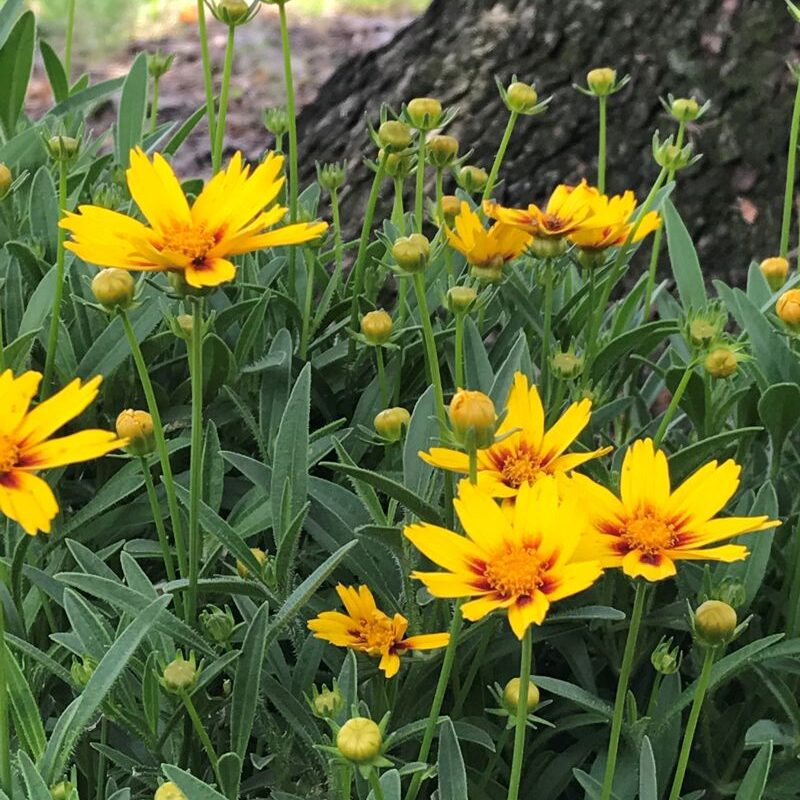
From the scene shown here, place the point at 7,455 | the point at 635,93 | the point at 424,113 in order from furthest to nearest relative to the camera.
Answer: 1. the point at 635,93
2. the point at 424,113
3. the point at 7,455

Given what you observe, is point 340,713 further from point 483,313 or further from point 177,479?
point 483,313

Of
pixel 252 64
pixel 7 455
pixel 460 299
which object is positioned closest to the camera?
pixel 7 455

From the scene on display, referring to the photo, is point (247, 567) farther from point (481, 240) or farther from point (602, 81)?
point (602, 81)

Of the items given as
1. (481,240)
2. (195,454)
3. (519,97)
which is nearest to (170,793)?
(195,454)

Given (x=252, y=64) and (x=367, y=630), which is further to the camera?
(x=252, y=64)

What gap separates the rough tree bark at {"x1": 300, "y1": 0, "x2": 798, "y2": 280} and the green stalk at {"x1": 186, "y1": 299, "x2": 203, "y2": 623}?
0.92 m

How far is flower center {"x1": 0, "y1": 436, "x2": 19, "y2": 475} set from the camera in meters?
0.56

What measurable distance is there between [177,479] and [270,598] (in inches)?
6.9

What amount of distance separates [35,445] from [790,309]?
1.63 ft

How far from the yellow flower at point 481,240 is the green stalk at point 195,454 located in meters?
0.22

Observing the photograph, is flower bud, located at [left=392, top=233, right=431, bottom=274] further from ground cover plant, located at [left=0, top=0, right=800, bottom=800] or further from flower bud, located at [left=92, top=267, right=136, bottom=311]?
flower bud, located at [left=92, top=267, right=136, bottom=311]

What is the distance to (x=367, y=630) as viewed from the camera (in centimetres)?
73

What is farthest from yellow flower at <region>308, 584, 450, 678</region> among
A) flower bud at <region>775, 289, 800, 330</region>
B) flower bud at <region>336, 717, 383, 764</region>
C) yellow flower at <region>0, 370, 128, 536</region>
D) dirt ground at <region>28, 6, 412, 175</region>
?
dirt ground at <region>28, 6, 412, 175</region>

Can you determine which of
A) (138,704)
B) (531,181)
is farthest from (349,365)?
(531,181)
